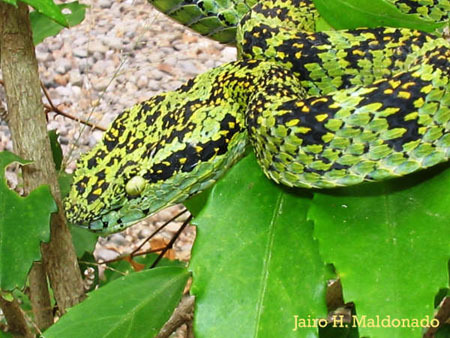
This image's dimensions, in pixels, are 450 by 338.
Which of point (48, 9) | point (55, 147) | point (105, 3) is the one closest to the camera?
point (48, 9)

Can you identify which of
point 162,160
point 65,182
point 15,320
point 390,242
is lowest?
point 15,320

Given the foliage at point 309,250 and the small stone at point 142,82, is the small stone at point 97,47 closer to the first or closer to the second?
the small stone at point 142,82

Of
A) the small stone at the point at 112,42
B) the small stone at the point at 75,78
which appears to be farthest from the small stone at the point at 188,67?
the small stone at the point at 75,78

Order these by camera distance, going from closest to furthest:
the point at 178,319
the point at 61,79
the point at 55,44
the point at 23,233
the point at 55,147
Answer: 1. the point at 23,233
2. the point at 178,319
3. the point at 55,147
4. the point at 61,79
5. the point at 55,44

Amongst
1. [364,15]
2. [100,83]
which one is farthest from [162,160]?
[100,83]

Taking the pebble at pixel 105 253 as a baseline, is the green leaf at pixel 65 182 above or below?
above

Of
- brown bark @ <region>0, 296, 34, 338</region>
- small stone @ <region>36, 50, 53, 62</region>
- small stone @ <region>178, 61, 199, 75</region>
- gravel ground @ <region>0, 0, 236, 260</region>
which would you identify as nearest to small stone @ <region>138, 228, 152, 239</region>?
gravel ground @ <region>0, 0, 236, 260</region>

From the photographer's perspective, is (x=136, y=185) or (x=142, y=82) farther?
(x=142, y=82)

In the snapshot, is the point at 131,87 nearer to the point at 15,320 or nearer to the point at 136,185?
the point at 15,320
